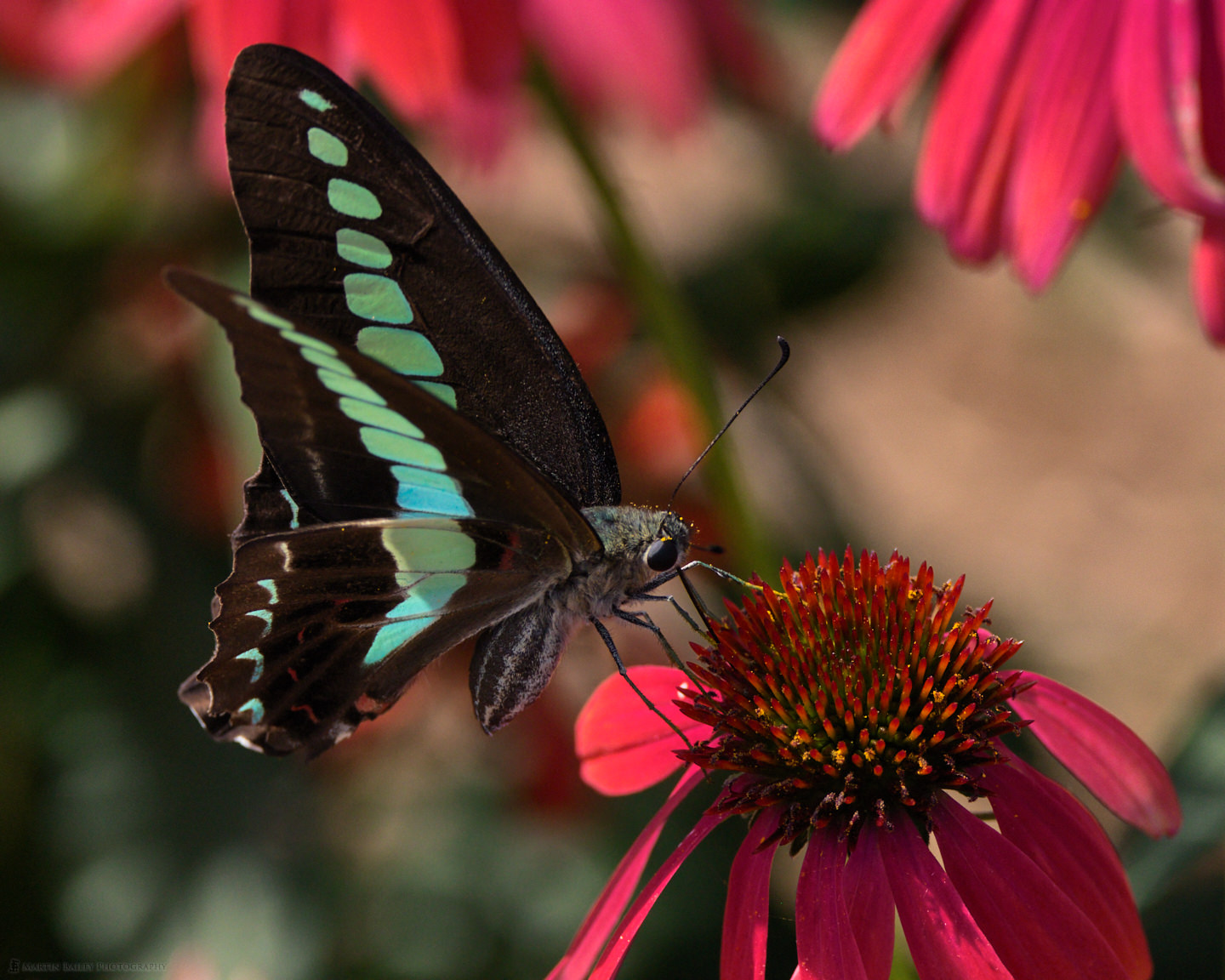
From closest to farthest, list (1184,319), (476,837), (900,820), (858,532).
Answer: (900,820)
(858,532)
(476,837)
(1184,319)

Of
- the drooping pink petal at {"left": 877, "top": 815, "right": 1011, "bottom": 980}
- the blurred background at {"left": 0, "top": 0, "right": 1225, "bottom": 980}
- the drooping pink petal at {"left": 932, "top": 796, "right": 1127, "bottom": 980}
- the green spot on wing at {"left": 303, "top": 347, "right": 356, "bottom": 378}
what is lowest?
the blurred background at {"left": 0, "top": 0, "right": 1225, "bottom": 980}

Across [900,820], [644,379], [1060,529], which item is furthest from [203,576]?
Result: [1060,529]

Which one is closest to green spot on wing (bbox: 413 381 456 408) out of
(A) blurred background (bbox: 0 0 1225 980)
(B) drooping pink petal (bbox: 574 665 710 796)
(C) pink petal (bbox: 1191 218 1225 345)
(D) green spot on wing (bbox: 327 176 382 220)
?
(D) green spot on wing (bbox: 327 176 382 220)

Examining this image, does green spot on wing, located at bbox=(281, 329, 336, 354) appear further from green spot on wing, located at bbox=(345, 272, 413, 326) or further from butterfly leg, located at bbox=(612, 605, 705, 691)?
butterfly leg, located at bbox=(612, 605, 705, 691)

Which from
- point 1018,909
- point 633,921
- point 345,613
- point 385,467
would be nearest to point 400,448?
point 385,467

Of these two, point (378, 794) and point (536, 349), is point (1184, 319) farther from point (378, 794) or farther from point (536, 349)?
point (536, 349)

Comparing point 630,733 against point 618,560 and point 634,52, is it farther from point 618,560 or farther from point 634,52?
point 634,52
